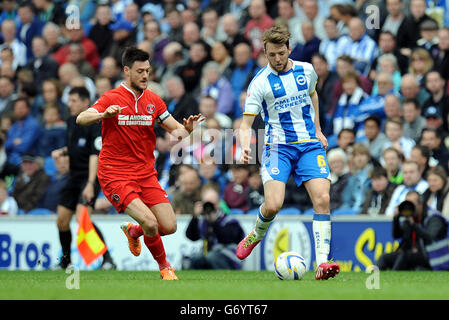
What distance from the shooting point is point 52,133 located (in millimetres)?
18391

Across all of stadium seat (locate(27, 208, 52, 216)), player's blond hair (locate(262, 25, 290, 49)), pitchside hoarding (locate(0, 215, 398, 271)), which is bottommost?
pitchside hoarding (locate(0, 215, 398, 271))

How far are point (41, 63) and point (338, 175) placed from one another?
8.65 meters

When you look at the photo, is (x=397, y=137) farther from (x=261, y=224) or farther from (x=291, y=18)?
(x=261, y=224)

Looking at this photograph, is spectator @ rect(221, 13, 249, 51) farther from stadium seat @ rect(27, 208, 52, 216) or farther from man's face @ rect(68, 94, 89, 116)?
man's face @ rect(68, 94, 89, 116)

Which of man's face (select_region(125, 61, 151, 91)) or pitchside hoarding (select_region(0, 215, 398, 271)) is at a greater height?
man's face (select_region(125, 61, 151, 91))

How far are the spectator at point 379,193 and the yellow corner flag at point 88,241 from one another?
417 centimetres

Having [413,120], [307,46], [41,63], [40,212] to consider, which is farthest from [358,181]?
[41,63]

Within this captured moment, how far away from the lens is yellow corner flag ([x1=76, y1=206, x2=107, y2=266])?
13.1 m

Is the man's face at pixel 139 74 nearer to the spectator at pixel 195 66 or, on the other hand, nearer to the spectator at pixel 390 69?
the spectator at pixel 390 69

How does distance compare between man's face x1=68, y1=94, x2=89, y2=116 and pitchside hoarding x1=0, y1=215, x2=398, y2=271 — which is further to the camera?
pitchside hoarding x1=0, y1=215, x2=398, y2=271

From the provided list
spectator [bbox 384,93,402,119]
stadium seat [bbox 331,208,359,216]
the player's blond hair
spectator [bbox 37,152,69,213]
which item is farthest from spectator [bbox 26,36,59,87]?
the player's blond hair

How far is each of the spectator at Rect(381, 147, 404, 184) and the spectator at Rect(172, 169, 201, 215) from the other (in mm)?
3108

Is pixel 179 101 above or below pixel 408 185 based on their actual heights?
above
